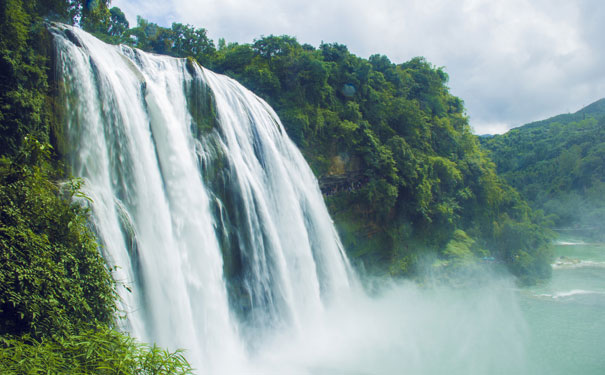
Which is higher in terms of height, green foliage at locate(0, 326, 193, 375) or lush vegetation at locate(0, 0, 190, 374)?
lush vegetation at locate(0, 0, 190, 374)

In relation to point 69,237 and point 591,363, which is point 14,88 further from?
point 591,363

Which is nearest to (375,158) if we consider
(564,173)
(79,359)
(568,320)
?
(568,320)

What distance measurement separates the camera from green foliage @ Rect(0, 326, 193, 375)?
3721 mm

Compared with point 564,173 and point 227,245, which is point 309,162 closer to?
point 227,245

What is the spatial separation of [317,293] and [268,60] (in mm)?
11012

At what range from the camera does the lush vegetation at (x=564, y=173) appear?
36.4 metres

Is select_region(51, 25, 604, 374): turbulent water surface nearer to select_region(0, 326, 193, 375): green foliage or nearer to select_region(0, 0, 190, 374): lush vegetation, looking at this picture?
select_region(0, 0, 190, 374): lush vegetation

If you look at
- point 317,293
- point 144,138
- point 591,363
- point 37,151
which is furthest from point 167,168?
point 591,363

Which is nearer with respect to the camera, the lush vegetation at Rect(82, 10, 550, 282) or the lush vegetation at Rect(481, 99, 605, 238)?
the lush vegetation at Rect(82, 10, 550, 282)

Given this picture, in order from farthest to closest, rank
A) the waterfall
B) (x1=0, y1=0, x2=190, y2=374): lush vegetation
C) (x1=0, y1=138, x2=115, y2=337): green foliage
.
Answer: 1. the waterfall
2. (x1=0, y1=138, x2=115, y2=337): green foliage
3. (x1=0, y1=0, x2=190, y2=374): lush vegetation

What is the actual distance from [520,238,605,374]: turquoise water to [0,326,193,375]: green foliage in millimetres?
10517

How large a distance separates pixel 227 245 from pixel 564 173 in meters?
44.3

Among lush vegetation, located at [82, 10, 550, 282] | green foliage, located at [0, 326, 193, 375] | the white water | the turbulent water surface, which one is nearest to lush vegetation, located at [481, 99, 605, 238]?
lush vegetation, located at [82, 10, 550, 282]

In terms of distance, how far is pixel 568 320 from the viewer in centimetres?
1424
